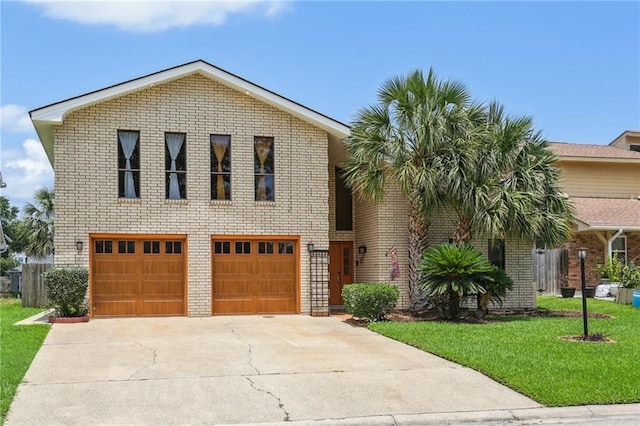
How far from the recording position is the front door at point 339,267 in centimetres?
2216

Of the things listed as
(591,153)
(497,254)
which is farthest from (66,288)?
(591,153)

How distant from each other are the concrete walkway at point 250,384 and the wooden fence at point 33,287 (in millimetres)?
8493

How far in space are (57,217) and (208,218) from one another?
3907 millimetres

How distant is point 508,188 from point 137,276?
1044 centimetres

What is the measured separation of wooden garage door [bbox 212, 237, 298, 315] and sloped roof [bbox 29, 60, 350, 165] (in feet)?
11.7

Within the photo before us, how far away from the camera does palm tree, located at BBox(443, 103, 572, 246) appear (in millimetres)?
18234

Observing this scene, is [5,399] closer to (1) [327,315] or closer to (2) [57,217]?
(2) [57,217]

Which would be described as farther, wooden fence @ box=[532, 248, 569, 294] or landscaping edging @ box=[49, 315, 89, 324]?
wooden fence @ box=[532, 248, 569, 294]

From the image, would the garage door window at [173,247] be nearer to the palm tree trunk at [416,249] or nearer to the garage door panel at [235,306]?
the garage door panel at [235,306]

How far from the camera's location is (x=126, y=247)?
18359 millimetres

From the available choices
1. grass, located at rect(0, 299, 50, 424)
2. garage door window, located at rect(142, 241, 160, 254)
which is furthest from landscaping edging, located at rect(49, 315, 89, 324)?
garage door window, located at rect(142, 241, 160, 254)

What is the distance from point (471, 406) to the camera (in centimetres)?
893

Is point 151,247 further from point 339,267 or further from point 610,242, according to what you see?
point 610,242

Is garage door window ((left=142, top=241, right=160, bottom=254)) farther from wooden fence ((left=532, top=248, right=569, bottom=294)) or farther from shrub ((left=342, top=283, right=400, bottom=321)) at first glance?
wooden fence ((left=532, top=248, right=569, bottom=294))
